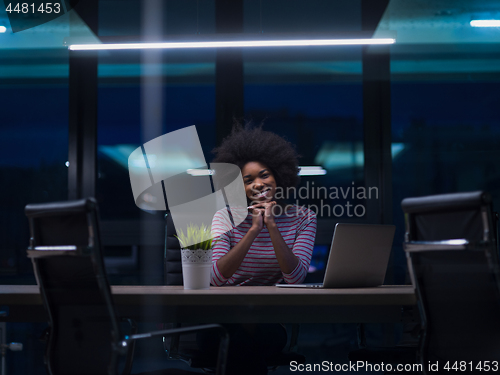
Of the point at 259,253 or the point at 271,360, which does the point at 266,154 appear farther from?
the point at 271,360

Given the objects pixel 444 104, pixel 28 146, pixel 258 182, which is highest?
pixel 444 104

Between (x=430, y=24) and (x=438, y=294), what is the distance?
3319 mm

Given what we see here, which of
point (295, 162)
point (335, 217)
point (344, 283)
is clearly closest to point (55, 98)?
point (295, 162)

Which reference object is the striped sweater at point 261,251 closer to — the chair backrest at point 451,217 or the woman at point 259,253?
the woman at point 259,253

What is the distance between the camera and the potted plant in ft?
5.78

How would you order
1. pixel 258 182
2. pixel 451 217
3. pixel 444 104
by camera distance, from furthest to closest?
pixel 444 104 → pixel 258 182 → pixel 451 217

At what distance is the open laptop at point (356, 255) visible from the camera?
1690 millimetres

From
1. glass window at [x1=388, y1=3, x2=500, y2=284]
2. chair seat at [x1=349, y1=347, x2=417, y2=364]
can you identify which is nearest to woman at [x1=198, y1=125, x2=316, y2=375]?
chair seat at [x1=349, y1=347, x2=417, y2=364]

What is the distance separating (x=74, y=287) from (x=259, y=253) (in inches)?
42.7

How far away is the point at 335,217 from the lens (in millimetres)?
3766

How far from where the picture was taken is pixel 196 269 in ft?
5.79

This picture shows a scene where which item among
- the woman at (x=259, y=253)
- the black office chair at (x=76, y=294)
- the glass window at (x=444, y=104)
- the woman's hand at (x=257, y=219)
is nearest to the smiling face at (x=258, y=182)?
the woman at (x=259, y=253)

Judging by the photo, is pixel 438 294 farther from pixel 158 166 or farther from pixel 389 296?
pixel 158 166

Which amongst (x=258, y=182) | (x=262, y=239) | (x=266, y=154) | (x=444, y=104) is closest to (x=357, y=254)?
(x=262, y=239)
